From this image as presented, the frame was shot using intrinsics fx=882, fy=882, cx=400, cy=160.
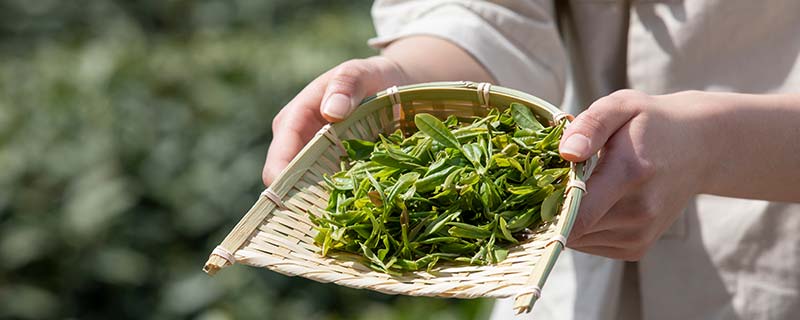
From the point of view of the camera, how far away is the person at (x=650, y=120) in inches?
43.3

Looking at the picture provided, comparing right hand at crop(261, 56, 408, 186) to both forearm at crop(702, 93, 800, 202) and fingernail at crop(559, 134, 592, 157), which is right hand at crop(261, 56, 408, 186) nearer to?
fingernail at crop(559, 134, 592, 157)

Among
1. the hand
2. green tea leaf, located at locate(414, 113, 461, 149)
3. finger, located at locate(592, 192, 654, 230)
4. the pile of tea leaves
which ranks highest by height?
the hand

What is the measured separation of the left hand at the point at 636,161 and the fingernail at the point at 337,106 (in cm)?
34

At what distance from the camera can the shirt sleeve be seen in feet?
4.74

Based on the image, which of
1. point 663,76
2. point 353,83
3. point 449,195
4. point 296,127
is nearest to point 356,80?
point 353,83

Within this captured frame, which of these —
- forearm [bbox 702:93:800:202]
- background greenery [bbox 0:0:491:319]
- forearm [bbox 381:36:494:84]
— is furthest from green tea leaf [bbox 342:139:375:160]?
background greenery [bbox 0:0:491:319]

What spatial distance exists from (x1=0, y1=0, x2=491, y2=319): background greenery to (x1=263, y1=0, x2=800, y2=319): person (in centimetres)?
97

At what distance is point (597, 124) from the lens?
1.05 meters

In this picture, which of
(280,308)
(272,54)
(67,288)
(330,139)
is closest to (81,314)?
(67,288)

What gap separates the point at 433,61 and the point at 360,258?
16.2 inches

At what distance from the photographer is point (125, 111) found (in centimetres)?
285

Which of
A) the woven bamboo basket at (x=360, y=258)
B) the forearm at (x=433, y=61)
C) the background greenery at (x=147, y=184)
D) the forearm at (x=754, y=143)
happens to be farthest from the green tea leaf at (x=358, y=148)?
the background greenery at (x=147, y=184)

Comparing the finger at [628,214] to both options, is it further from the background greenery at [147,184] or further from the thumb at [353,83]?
the background greenery at [147,184]

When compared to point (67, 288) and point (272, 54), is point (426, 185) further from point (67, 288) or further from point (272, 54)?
point (272, 54)
